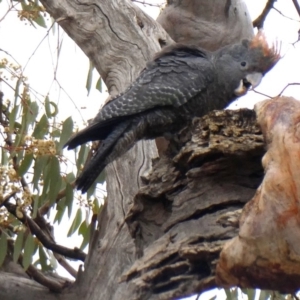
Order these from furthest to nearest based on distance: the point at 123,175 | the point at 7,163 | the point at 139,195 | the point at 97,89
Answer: the point at 97,89 < the point at 7,163 < the point at 123,175 < the point at 139,195

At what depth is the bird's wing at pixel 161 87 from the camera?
8.17ft

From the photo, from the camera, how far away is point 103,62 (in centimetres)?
297

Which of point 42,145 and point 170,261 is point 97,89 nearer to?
point 42,145

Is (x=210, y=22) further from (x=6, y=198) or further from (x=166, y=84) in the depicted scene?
(x=6, y=198)

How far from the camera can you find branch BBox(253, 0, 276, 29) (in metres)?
3.59

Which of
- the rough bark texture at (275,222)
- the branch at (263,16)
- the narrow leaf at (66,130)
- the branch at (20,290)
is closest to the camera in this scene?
the rough bark texture at (275,222)

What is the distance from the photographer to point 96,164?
238 centimetres

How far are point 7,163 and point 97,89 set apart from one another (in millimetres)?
916

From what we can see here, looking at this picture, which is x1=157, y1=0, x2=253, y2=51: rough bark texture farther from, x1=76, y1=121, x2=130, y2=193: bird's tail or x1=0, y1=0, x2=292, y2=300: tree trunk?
Answer: x1=76, y1=121, x2=130, y2=193: bird's tail

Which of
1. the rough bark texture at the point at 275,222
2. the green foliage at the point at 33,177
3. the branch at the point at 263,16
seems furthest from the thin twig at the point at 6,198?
the branch at the point at 263,16

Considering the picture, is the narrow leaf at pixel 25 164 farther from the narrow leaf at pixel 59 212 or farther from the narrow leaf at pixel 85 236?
the narrow leaf at pixel 85 236

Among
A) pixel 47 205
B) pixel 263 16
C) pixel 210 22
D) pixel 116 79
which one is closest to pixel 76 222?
pixel 47 205

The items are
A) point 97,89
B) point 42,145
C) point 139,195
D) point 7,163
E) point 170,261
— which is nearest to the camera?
point 170,261

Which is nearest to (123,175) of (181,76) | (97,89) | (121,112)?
(121,112)
